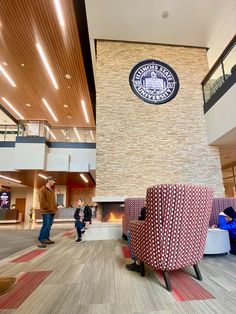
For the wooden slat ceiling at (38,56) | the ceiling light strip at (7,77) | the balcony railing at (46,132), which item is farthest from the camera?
the balcony railing at (46,132)

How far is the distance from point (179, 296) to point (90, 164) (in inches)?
322

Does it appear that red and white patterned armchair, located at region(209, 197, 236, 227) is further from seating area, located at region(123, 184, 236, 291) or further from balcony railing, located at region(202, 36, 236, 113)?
balcony railing, located at region(202, 36, 236, 113)

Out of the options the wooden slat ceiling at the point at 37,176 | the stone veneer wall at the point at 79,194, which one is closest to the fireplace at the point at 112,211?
the wooden slat ceiling at the point at 37,176

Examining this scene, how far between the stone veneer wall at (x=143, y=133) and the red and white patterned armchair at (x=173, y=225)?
407cm

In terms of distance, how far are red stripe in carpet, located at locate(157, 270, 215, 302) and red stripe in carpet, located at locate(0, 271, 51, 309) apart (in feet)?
4.86

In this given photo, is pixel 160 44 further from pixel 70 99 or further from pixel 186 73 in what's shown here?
pixel 70 99

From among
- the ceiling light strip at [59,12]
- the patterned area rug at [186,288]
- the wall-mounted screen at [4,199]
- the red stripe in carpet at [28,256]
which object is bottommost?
the red stripe in carpet at [28,256]

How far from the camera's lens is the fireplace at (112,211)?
6340mm

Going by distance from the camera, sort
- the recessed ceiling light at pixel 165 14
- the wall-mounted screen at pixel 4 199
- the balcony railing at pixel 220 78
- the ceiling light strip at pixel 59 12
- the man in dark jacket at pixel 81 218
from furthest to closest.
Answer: the wall-mounted screen at pixel 4 199 → the recessed ceiling light at pixel 165 14 → the ceiling light strip at pixel 59 12 → the balcony railing at pixel 220 78 → the man in dark jacket at pixel 81 218

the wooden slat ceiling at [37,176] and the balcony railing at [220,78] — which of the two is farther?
the wooden slat ceiling at [37,176]

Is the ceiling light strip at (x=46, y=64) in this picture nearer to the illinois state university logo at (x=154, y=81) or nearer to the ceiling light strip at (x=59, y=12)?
the ceiling light strip at (x=59, y=12)

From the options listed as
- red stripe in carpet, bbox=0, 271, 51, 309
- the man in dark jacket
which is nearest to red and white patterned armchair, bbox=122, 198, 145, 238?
the man in dark jacket

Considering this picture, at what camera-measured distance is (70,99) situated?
10.6 m

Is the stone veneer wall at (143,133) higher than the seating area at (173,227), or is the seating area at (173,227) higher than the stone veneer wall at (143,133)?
the stone veneer wall at (143,133)
